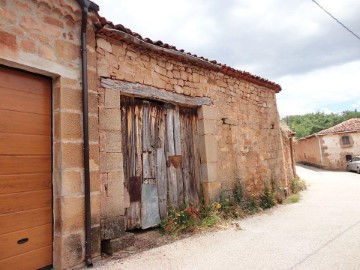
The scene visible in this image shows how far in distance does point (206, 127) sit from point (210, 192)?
1364 mm

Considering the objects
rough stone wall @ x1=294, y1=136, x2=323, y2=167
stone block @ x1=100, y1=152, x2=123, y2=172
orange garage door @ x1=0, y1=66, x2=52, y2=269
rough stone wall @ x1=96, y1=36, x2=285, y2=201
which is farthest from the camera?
rough stone wall @ x1=294, y1=136, x2=323, y2=167

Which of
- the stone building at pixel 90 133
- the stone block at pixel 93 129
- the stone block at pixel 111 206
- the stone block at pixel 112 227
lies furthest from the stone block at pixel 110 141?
the stone block at pixel 112 227

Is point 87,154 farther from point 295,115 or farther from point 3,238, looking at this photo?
point 295,115

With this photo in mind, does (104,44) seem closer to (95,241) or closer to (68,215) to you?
(68,215)

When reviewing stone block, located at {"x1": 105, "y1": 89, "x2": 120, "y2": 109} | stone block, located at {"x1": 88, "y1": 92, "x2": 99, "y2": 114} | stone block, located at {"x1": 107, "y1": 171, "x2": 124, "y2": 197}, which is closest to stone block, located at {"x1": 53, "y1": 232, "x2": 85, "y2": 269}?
stone block, located at {"x1": 107, "y1": 171, "x2": 124, "y2": 197}

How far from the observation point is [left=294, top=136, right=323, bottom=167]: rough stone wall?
73.7 ft

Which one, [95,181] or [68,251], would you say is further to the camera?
[95,181]

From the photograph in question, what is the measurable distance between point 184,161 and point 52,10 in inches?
132

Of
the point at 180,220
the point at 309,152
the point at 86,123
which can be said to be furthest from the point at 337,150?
the point at 86,123

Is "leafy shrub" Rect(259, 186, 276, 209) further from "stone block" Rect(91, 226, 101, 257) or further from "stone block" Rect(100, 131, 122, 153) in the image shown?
"stone block" Rect(91, 226, 101, 257)

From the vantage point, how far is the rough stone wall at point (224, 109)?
14.0ft

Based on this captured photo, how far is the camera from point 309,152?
24.2 meters

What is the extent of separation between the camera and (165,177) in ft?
15.7

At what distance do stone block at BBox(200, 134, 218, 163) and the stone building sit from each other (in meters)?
0.02
